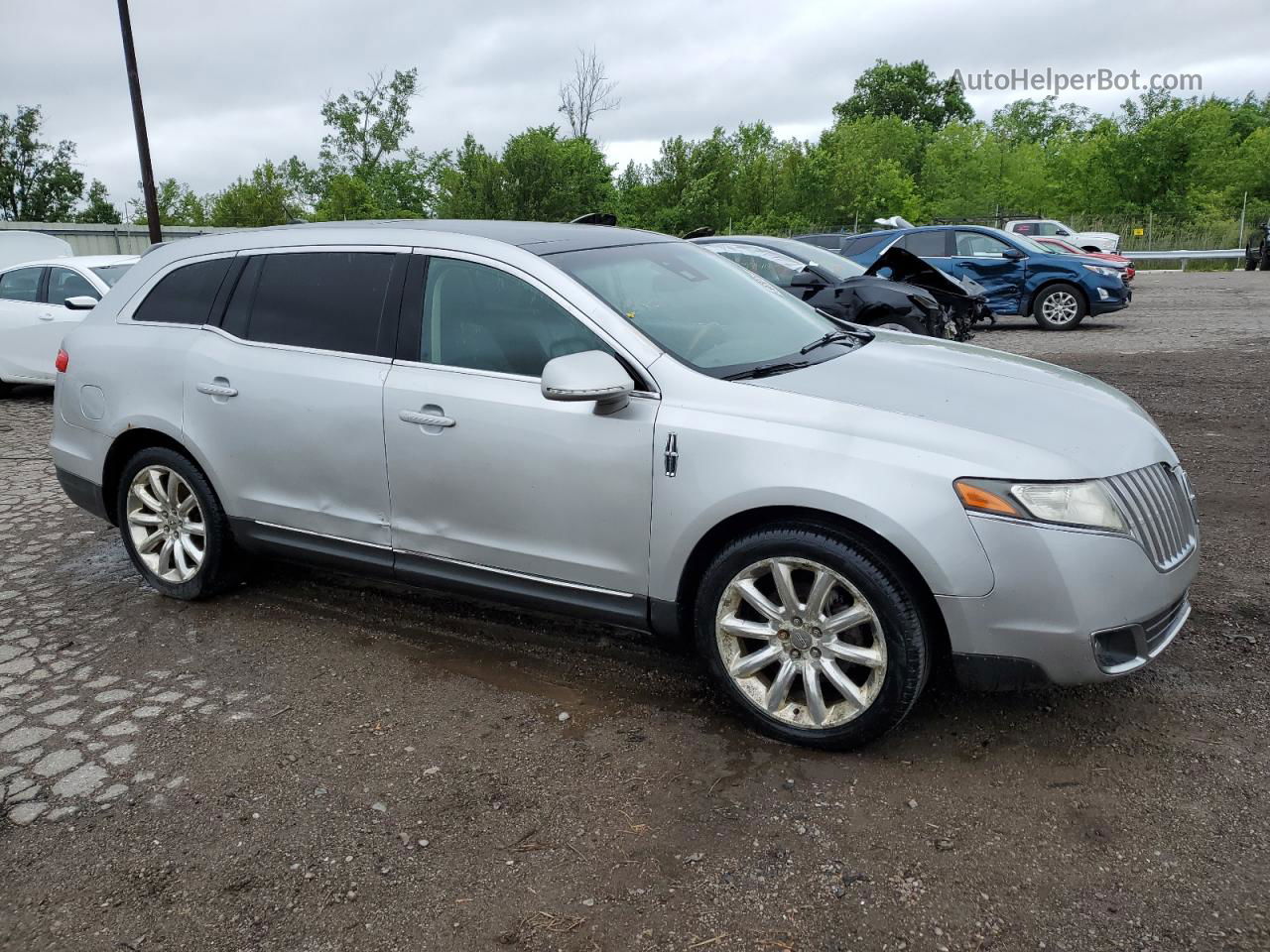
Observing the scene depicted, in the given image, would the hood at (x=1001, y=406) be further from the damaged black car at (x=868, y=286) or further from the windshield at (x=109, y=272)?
the windshield at (x=109, y=272)

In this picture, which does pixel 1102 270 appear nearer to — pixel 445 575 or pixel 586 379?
pixel 445 575

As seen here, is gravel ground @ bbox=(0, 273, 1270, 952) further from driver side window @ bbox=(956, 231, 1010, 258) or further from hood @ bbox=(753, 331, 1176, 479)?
driver side window @ bbox=(956, 231, 1010, 258)

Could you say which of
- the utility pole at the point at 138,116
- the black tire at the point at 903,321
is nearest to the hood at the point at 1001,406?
the black tire at the point at 903,321

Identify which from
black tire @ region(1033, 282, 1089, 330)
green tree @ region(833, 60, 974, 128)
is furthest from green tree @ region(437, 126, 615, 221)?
green tree @ region(833, 60, 974, 128)

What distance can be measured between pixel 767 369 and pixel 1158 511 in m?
1.36

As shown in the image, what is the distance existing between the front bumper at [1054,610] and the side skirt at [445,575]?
113cm

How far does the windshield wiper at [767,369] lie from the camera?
3.59m

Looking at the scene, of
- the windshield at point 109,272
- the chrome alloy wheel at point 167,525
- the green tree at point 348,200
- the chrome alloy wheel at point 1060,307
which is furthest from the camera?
the green tree at point 348,200

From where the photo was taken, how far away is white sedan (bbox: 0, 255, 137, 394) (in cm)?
1048

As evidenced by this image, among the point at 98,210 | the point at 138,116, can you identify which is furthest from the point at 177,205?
the point at 138,116

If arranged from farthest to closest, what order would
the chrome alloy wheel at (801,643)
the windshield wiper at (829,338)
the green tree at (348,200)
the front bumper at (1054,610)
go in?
the green tree at (348,200), the windshield wiper at (829,338), the chrome alloy wheel at (801,643), the front bumper at (1054,610)

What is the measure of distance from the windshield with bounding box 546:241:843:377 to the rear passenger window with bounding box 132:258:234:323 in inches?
71.8

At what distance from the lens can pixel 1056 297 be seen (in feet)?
51.2

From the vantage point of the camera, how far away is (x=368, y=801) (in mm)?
3193
